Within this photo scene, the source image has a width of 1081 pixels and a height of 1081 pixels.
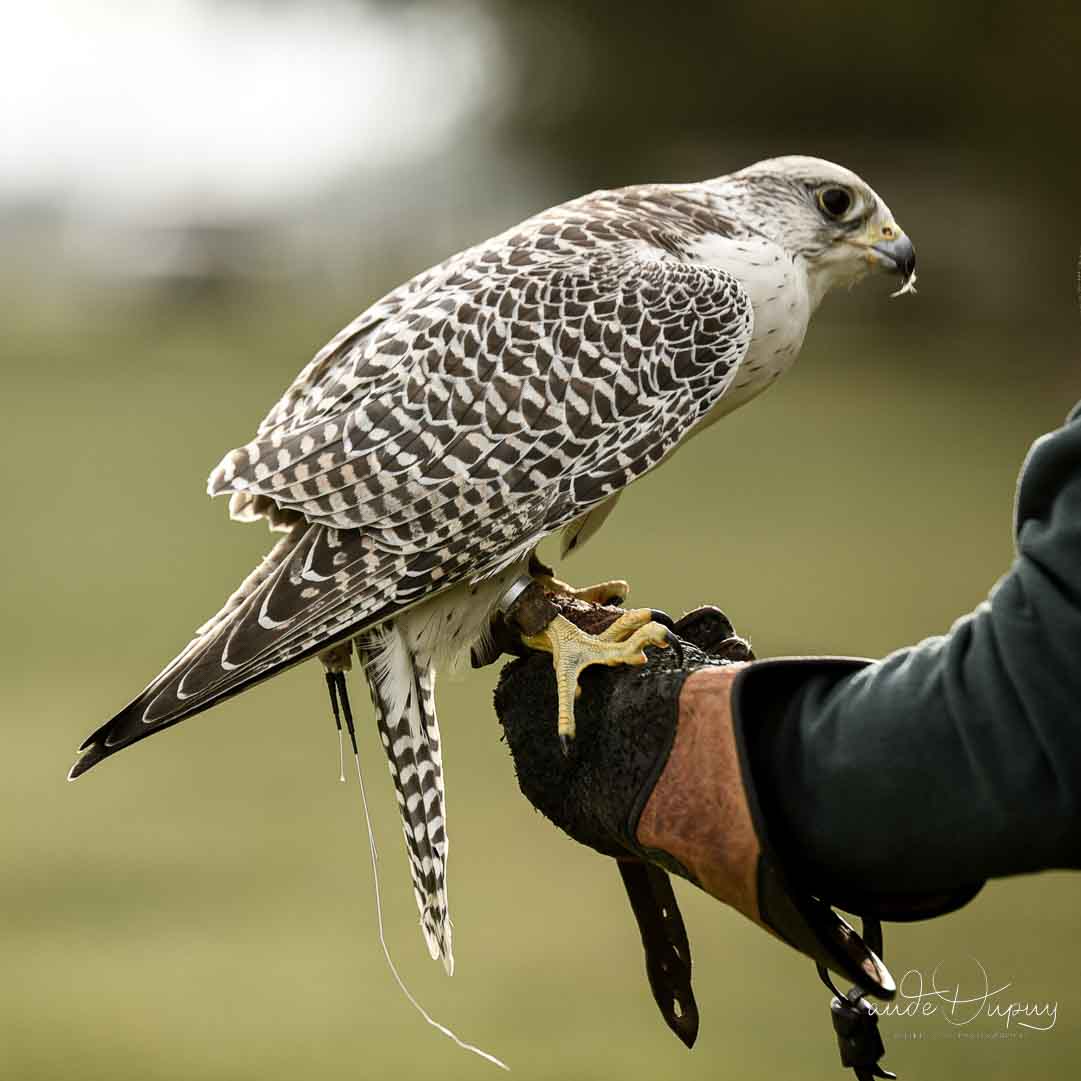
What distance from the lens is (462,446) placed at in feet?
3.97

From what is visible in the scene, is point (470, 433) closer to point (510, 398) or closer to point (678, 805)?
point (510, 398)

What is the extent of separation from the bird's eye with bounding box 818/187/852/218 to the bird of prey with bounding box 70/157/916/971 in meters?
0.07

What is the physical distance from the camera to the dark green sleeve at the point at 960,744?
787 mm

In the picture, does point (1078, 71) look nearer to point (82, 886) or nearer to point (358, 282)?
point (358, 282)

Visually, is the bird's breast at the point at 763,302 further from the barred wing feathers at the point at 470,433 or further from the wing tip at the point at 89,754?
the wing tip at the point at 89,754

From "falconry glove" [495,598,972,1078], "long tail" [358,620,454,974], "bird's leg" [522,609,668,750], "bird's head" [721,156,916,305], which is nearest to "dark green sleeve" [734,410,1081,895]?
"falconry glove" [495,598,972,1078]

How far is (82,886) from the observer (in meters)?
3.14

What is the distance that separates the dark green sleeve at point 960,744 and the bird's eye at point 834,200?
60 cm

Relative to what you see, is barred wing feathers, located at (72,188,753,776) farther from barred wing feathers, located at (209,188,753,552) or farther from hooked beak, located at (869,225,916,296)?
hooked beak, located at (869,225,916,296)

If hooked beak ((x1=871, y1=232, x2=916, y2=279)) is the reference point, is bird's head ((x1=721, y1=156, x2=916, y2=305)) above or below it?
above

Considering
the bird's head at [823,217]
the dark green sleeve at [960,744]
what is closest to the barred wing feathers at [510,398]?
the bird's head at [823,217]

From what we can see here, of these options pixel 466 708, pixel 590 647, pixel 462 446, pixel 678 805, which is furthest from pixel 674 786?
pixel 466 708

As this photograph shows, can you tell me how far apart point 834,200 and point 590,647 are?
0.50m

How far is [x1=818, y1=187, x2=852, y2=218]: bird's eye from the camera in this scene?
139cm
